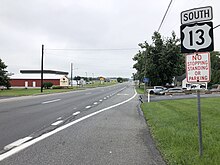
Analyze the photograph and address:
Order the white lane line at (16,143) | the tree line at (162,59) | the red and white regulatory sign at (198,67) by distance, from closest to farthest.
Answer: the red and white regulatory sign at (198,67) < the white lane line at (16,143) < the tree line at (162,59)

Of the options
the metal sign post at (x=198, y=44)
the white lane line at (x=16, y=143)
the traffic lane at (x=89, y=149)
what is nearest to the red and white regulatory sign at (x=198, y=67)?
the metal sign post at (x=198, y=44)

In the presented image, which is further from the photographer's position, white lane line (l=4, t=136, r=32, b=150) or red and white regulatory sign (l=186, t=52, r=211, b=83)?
white lane line (l=4, t=136, r=32, b=150)

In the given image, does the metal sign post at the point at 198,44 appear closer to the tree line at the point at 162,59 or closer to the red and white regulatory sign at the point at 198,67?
the red and white regulatory sign at the point at 198,67

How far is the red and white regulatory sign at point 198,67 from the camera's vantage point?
4770 millimetres

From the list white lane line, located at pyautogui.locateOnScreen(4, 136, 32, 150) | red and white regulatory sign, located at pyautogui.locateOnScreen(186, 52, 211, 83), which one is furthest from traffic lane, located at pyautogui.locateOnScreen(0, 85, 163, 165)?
red and white regulatory sign, located at pyautogui.locateOnScreen(186, 52, 211, 83)

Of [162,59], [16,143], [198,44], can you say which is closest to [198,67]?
[198,44]

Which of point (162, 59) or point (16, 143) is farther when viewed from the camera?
point (162, 59)

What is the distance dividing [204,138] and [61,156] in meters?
3.90

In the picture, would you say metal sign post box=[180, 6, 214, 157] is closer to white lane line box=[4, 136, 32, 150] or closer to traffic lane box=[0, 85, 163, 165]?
traffic lane box=[0, 85, 163, 165]

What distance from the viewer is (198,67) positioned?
15.9 ft

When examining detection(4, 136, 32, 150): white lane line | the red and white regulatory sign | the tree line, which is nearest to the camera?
the red and white regulatory sign

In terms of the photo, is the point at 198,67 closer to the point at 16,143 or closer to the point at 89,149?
the point at 89,149

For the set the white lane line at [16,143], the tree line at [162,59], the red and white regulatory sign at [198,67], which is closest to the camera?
the red and white regulatory sign at [198,67]

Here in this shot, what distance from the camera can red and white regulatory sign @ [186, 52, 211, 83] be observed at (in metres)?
4.77
